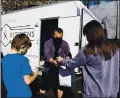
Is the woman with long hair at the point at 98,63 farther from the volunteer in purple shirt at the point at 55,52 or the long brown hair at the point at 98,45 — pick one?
the volunteer in purple shirt at the point at 55,52

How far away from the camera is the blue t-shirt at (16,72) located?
3365 mm

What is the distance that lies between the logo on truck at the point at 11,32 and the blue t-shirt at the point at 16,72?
20.4 ft

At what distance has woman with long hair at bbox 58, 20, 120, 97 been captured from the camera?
127 inches

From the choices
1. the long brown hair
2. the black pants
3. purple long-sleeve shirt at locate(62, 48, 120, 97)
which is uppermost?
the long brown hair

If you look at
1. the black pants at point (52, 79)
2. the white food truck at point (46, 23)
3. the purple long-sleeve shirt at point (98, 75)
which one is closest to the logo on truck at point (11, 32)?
the white food truck at point (46, 23)

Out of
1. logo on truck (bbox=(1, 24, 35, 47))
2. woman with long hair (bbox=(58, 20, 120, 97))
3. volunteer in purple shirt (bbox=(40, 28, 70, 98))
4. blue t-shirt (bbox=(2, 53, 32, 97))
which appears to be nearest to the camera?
woman with long hair (bbox=(58, 20, 120, 97))

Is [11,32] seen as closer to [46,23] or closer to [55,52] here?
[46,23]

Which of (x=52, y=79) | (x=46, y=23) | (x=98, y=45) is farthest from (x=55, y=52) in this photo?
(x=46, y=23)

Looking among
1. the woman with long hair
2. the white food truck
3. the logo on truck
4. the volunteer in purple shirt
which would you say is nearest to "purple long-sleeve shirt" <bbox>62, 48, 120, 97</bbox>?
the woman with long hair

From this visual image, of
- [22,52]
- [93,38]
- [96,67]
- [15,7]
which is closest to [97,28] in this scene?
[93,38]

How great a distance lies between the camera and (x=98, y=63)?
3.24m

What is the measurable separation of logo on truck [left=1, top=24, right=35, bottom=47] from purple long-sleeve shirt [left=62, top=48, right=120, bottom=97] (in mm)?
6463

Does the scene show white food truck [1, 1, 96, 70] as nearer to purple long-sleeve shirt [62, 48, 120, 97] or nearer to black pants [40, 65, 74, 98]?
black pants [40, 65, 74, 98]

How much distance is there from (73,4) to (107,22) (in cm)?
858
